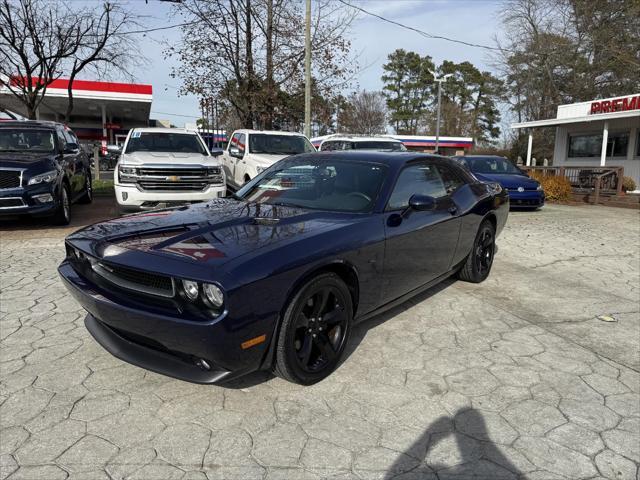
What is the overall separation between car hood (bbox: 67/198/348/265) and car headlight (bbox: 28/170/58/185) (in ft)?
14.8

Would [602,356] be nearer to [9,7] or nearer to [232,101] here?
[232,101]

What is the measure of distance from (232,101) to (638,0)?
25586mm

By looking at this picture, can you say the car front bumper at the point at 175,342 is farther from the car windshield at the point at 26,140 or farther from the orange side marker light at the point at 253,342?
the car windshield at the point at 26,140

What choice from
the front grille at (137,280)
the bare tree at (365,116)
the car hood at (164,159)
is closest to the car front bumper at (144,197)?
the car hood at (164,159)

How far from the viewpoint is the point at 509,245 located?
25.4ft

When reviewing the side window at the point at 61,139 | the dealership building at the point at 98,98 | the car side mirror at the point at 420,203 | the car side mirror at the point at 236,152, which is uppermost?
the dealership building at the point at 98,98

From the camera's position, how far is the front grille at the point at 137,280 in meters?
2.46

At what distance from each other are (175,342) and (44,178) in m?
6.12

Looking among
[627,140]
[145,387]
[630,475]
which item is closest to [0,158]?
[145,387]

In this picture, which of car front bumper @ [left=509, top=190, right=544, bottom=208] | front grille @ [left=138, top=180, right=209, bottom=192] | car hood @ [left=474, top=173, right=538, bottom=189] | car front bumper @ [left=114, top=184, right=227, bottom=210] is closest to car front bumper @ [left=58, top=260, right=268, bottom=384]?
car front bumper @ [left=114, top=184, right=227, bottom=210]

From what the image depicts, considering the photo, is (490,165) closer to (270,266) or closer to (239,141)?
(239,141)

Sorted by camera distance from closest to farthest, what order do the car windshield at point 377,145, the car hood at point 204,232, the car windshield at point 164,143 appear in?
the car hood at point 204,232
the car windshield at point 164,143
the car windshield at point 377,145

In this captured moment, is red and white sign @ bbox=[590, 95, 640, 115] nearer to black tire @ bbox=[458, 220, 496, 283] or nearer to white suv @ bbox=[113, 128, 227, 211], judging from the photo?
black tire @ bbox=[458, 220, 496, 283]

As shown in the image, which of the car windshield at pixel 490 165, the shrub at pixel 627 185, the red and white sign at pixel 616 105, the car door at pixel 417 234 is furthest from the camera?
the red and white sign at pixel 616 105
